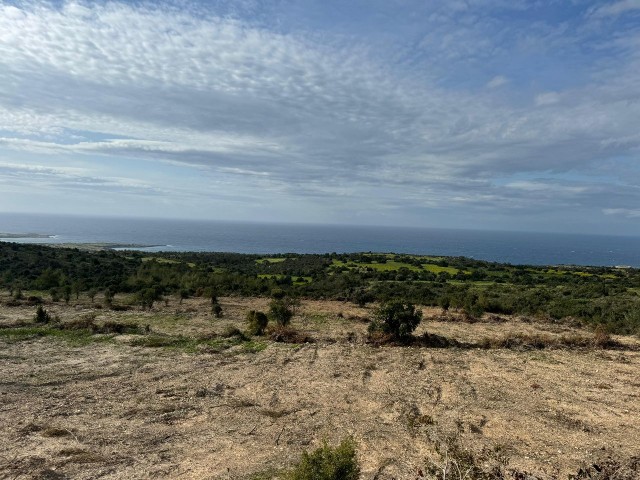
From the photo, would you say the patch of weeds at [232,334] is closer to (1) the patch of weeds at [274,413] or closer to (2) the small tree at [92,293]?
(1) the patch of weeds at [274,413]

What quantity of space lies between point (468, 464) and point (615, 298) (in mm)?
31799

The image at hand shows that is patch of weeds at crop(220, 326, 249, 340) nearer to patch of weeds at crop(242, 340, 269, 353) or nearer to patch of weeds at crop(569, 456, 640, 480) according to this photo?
patch of weeds at crop(242, 340, 269, 353)

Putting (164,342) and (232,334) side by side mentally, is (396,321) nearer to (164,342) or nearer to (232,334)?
(232,334)

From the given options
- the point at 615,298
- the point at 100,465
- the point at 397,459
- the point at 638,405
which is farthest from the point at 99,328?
the point at 615,298

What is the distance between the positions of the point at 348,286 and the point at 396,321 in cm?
2156

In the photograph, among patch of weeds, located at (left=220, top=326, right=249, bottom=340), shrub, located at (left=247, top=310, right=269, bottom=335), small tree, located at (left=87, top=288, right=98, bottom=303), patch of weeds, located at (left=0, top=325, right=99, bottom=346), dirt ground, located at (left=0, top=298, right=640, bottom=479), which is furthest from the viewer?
small tree, located at (left=87, top=288, right=98, bottom=303)

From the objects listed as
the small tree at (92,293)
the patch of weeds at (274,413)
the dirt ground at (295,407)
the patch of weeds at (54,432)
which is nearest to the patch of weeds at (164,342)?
the dirt ground at (295,407)

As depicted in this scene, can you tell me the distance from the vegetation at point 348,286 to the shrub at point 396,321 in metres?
5.53

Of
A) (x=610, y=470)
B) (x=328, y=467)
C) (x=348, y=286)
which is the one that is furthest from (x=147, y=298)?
(x=610, y=470)

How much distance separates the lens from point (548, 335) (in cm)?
2406

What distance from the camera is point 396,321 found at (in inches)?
853

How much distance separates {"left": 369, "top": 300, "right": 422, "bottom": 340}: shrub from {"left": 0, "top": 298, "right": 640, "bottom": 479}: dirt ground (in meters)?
1.56

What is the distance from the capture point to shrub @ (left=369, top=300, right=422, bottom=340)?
21391mm

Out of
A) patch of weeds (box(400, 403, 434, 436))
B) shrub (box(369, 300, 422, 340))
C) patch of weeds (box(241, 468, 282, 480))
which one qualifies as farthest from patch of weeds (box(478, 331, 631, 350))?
patch of weeds (box(241, 468, 282, 480))
